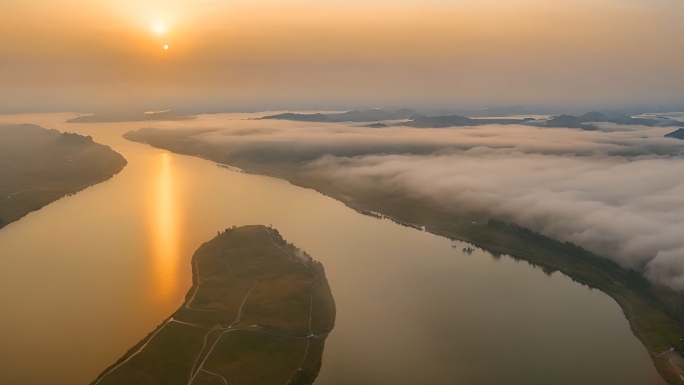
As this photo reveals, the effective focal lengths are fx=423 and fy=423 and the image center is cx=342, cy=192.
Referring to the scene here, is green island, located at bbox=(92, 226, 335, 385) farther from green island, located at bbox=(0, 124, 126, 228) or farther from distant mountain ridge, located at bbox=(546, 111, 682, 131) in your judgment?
distant mountain ridge, located at bbox=(546, 111, 682, 131)

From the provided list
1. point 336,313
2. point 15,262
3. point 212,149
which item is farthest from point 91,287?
point 212,149

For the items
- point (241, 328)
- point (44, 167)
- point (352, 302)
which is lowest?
point (352, 302)

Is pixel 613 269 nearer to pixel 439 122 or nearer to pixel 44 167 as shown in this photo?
pixel 44 167

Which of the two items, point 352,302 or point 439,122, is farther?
point 439,122

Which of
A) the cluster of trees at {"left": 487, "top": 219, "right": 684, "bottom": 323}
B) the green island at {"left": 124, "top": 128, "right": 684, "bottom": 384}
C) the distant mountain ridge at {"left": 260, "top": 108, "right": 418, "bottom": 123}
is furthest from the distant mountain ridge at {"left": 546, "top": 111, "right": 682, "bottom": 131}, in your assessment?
the cluster of trees at {"left": 487, "top": 219, "right": 684, "bottom": 323}

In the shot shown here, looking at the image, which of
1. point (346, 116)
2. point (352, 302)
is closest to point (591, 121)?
point (346, 116)

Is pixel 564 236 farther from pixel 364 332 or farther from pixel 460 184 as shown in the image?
pixel 364 332

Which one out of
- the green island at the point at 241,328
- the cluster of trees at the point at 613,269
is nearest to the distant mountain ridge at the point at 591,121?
the cluster of trees at the point at 613,269
